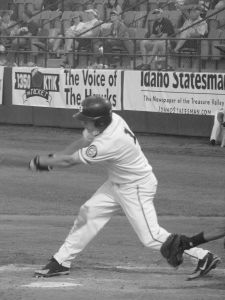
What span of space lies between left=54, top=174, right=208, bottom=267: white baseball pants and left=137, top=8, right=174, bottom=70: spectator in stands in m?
14.2

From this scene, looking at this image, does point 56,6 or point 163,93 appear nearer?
point 163,93

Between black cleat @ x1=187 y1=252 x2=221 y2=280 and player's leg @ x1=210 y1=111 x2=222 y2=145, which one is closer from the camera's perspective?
black cleat @ x1=187 y1=252 x2=221 y2=280

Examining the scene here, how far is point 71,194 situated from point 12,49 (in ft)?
40.2

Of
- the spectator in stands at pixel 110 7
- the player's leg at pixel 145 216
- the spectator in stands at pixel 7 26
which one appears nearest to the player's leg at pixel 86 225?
the player's leg at pixel 145 216

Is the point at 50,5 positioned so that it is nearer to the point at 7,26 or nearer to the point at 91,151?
the point at 7,26

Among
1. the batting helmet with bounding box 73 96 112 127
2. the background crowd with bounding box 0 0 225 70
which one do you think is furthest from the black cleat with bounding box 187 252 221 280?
the background crowd with bounding box 0 0 225 70

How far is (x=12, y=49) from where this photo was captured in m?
25.7

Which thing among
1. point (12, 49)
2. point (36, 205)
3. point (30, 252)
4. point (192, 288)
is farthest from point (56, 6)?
point (192, 288)

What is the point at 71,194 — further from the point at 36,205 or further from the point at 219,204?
the point at 219,204

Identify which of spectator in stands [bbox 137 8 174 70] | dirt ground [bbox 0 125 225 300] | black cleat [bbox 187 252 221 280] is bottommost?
dirt ground [bbox 0 125 225 300]

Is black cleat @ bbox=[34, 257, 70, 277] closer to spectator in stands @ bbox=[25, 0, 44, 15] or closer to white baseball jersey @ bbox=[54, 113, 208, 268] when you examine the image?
white baseball jersey @ bbox=[54, 113, 208, 268]

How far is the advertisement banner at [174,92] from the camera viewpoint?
20984mm

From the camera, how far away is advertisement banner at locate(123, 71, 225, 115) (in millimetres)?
20984

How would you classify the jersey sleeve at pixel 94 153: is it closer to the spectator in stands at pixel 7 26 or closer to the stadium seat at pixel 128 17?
the stadium seat at pixel 128 17
